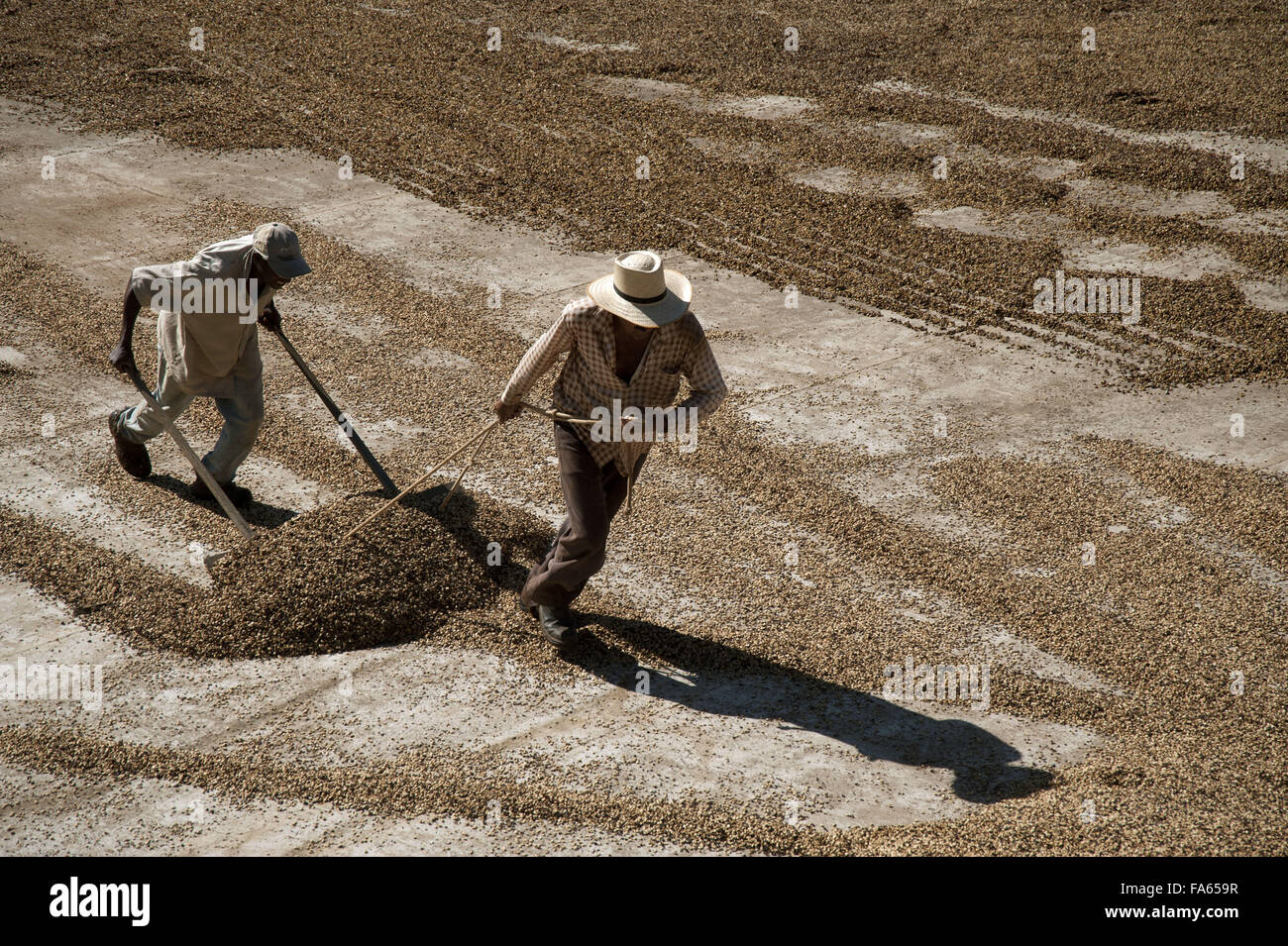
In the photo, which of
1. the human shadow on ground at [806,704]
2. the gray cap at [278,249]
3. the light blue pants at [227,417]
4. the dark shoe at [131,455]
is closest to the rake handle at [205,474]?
the light blue pants at [227,417]

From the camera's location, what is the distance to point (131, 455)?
7.43 metres

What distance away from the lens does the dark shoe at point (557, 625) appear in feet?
19.8

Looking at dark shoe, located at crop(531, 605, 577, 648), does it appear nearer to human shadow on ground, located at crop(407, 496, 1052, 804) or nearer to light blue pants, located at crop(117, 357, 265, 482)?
human shadow on ground, located at crop(407, 496, 1052, 804)

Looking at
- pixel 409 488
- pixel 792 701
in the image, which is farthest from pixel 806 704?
pixel 409 488

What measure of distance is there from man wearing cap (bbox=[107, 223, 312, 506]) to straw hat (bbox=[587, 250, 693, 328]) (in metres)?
1.83

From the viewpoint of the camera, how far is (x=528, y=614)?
6.36 m

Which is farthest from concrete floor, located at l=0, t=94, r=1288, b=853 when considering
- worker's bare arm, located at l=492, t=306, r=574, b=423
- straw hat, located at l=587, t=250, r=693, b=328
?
straw hat, located at l=587, t=250, r=693, b=328

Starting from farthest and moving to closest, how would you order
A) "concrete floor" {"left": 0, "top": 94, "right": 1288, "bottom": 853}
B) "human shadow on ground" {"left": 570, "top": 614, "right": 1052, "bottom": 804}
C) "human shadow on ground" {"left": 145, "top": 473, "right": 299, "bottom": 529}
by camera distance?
"human shadow on ground" {"left": 145, "top": 473, "right": 299, "bottom": 529} → "human shadow on ground" {"left": 570, "top": 614, "right": 1052, "bottom": 804} → "concrete floor" {"left": 0, "top": 94, "right": 1288, "bottom": 853}

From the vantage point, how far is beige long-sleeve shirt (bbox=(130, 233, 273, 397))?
6531 millimetres

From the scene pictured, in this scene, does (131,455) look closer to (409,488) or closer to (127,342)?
(127,342)

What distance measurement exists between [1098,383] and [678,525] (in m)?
3.56

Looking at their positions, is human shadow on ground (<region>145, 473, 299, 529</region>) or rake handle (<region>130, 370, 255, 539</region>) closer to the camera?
rake handle (<region>130, 370, 255, 539</region>)

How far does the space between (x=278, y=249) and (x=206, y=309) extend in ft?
1.87

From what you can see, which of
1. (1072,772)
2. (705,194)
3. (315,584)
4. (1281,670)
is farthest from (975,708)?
(705,194)
